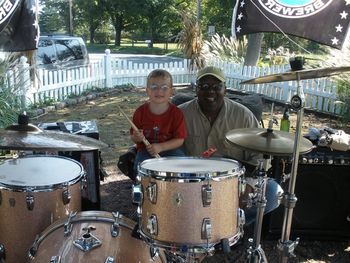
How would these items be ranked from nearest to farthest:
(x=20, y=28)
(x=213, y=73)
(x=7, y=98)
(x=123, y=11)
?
1. (x=213, y=73)
2. (x=20, y=28)
3. (x=7, y=98)
4. (x=123, y=11)

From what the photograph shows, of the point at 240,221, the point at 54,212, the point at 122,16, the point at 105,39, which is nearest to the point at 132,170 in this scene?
the point at 54,212

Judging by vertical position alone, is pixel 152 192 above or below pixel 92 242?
above

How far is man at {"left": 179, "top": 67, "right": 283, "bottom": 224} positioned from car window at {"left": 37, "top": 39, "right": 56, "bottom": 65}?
7445 millimetres

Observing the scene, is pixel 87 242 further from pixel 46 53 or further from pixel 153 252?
pixel 46 53

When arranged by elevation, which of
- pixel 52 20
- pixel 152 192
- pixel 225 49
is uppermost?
pixel 52 20

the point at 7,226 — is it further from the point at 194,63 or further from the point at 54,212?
the point at 194,63

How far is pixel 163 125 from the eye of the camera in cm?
343

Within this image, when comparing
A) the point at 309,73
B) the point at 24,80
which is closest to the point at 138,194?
the point at 309,73

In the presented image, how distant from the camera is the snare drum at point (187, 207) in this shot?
6.95 feet

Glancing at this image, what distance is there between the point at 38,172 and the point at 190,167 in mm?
1009

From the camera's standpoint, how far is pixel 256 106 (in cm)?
430

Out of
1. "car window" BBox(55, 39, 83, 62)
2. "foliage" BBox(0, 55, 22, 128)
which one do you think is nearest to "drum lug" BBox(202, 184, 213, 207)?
"foliage" BBox(0, 55, 22, 128)

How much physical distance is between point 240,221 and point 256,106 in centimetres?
215

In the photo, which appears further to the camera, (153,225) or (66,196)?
(66,196)
